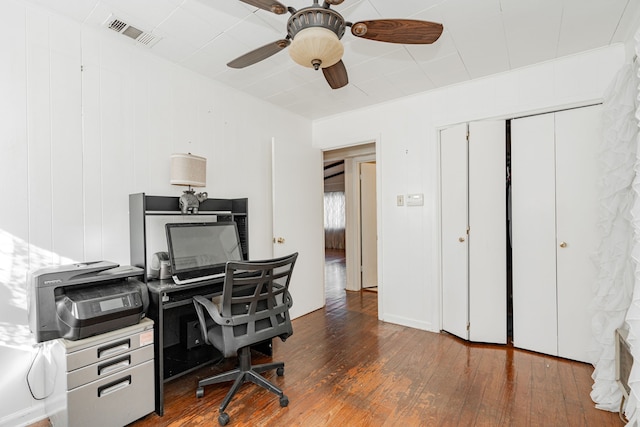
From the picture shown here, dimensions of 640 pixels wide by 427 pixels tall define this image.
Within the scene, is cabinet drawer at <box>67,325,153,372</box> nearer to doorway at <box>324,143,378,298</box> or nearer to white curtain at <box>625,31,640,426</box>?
white curtain at <box>625,31,640,426</box>

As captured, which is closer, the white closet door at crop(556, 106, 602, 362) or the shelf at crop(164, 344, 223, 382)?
the shelf at crop(164, 344, 223, 382)

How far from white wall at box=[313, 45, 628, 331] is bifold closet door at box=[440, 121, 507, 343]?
0.48 feet

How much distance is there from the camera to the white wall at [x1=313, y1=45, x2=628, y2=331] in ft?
9.05

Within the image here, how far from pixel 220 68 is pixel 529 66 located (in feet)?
9.45

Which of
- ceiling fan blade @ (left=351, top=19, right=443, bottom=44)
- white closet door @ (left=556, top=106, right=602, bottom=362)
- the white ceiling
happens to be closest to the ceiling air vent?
the white ceiling

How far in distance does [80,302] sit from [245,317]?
0.92 metres

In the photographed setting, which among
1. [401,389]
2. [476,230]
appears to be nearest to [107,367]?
[401,389]

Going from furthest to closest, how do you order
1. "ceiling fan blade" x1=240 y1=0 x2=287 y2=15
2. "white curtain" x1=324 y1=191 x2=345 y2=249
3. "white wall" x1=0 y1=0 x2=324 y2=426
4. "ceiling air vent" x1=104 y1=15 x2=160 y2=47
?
1. "white curtain" x1=324 y1=191 x2=345 y2=249
2. "ceiling air vent" x1=104 y1=15 x2=160 y2=47
3. "white wall" x1=0 y1=0 x2=324 y2=426
4. "ceiling fan blade" x1=240 y1=0 x2=287 y2=15

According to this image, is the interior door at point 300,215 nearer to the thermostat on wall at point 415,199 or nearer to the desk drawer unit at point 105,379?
the thermostat on wall at point 415,199

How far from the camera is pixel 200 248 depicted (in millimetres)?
2648

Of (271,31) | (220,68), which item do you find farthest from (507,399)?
(220,68)

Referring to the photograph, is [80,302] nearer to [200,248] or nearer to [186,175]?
[200,248]

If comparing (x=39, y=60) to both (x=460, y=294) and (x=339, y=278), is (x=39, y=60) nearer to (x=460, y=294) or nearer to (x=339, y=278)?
(x=460, y=294)

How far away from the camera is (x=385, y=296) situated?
12.5ft
